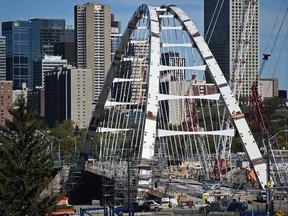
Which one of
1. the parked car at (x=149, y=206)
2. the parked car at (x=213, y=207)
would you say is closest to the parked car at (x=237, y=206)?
the parked car at (x=213, y=207)

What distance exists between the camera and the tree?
52.2m

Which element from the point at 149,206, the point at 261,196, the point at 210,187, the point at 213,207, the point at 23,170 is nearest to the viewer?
the point at 23,170

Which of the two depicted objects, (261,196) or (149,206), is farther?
(261,196)

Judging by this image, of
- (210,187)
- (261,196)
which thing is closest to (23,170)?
(261,196)

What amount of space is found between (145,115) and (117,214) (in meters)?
21.8

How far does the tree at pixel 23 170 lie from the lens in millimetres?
52219

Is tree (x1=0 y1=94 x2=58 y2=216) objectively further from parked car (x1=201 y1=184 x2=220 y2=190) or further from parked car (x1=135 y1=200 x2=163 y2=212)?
parked car (x1=201 y1=184 x2=220 y2=190)

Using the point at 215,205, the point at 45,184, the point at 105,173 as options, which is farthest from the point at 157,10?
the point at 45,184

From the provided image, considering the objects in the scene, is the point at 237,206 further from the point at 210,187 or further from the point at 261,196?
the point at 210,187

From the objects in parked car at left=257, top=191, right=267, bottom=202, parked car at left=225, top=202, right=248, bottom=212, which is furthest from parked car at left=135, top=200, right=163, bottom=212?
parked car at left=257, top=191, right=267, bottom=202

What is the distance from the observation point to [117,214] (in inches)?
2630

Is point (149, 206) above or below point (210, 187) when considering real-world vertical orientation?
below

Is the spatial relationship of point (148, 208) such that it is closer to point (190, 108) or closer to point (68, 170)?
point (68, 170)

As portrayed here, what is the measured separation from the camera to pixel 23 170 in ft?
173
